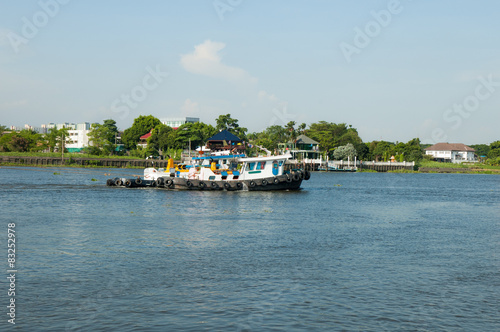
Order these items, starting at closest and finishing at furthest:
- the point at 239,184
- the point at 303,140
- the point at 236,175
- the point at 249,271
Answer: the point at 249,271, the point at 239,184, the point at 236,175, the point at 303,140

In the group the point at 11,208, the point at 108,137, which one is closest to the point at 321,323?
the point at 11,208

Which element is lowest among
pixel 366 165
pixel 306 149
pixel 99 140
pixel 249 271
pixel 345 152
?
pixel 249 271

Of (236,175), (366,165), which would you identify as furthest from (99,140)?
(236,175)

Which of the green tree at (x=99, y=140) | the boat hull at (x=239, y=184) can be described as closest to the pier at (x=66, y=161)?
the green tree at (x=99, y=140)

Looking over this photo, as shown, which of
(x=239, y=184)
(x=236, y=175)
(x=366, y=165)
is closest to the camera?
(x=239, y=184)

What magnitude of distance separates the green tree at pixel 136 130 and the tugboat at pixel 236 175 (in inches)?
4586

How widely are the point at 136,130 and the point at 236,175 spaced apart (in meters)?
124

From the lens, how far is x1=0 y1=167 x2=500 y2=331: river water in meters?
14.5

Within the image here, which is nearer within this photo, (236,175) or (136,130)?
(236,175)

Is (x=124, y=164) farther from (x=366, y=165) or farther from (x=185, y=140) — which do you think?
(x=366, y=165)

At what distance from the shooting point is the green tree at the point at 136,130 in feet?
575

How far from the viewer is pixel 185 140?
146 meters

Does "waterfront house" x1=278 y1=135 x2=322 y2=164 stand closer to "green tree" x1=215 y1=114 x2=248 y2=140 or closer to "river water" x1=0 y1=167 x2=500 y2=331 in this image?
"green tree" x1=215 y1=114 x2=248 y2=140

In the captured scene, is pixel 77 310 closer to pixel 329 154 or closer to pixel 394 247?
pixel 394 247
